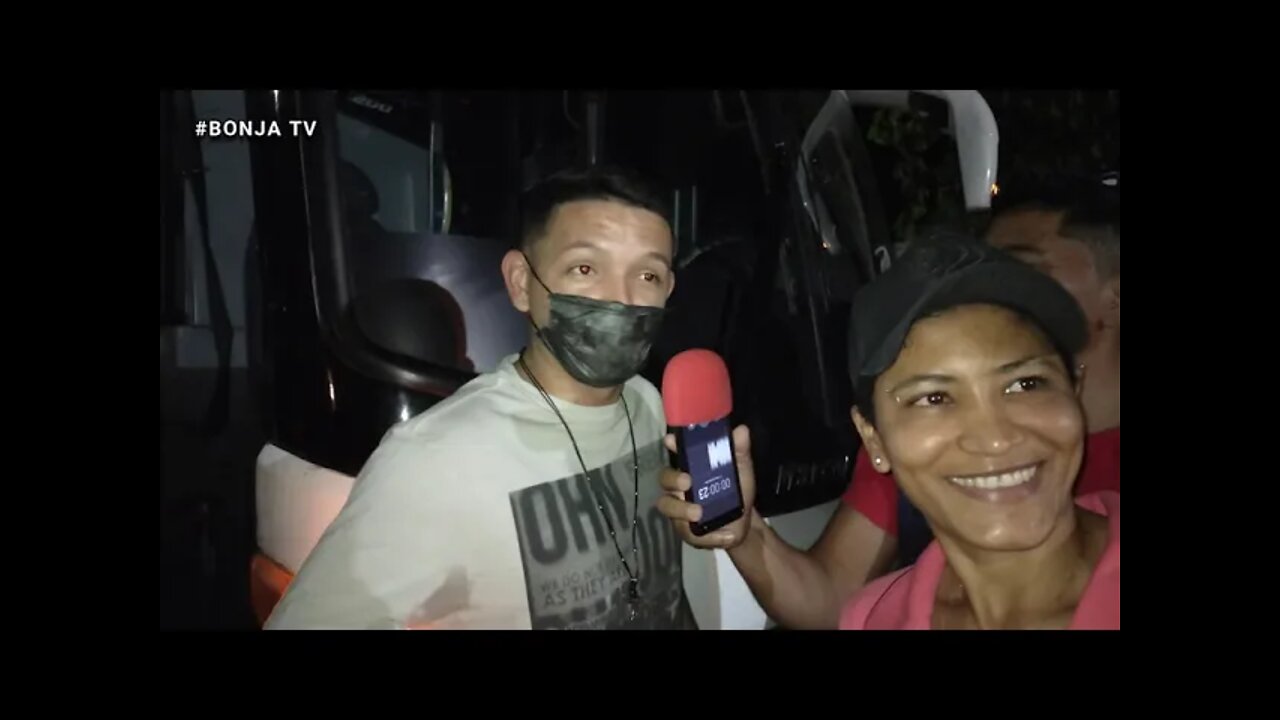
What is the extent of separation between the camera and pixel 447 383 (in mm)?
1924

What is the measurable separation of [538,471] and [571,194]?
1.82 ft

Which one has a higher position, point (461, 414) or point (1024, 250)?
point (1024, 250)

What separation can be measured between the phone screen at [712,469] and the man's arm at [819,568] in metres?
0.10

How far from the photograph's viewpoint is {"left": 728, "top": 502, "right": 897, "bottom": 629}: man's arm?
6.72ft

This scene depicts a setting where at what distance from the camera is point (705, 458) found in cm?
196

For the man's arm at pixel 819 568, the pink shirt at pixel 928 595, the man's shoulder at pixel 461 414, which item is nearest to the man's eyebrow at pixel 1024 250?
the pink shirt at pixel 928 595

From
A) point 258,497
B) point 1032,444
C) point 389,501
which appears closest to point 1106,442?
point 1032,444

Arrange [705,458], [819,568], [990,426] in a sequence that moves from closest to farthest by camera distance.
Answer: [990,426]
[705,458]
[819,568]

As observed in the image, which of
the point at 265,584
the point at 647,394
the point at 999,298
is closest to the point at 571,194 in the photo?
the point at 647,394

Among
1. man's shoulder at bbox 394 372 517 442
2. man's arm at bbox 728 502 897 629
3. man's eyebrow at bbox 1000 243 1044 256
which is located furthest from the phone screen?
man's eyebrow at bbox 1000 243 1044 256

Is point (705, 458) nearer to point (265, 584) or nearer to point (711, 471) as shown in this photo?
point (711, 471)

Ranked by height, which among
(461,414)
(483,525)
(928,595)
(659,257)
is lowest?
(928,595)

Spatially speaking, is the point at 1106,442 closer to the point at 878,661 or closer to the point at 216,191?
the point at 878,661

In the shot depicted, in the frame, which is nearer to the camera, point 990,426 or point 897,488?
point 990,426
